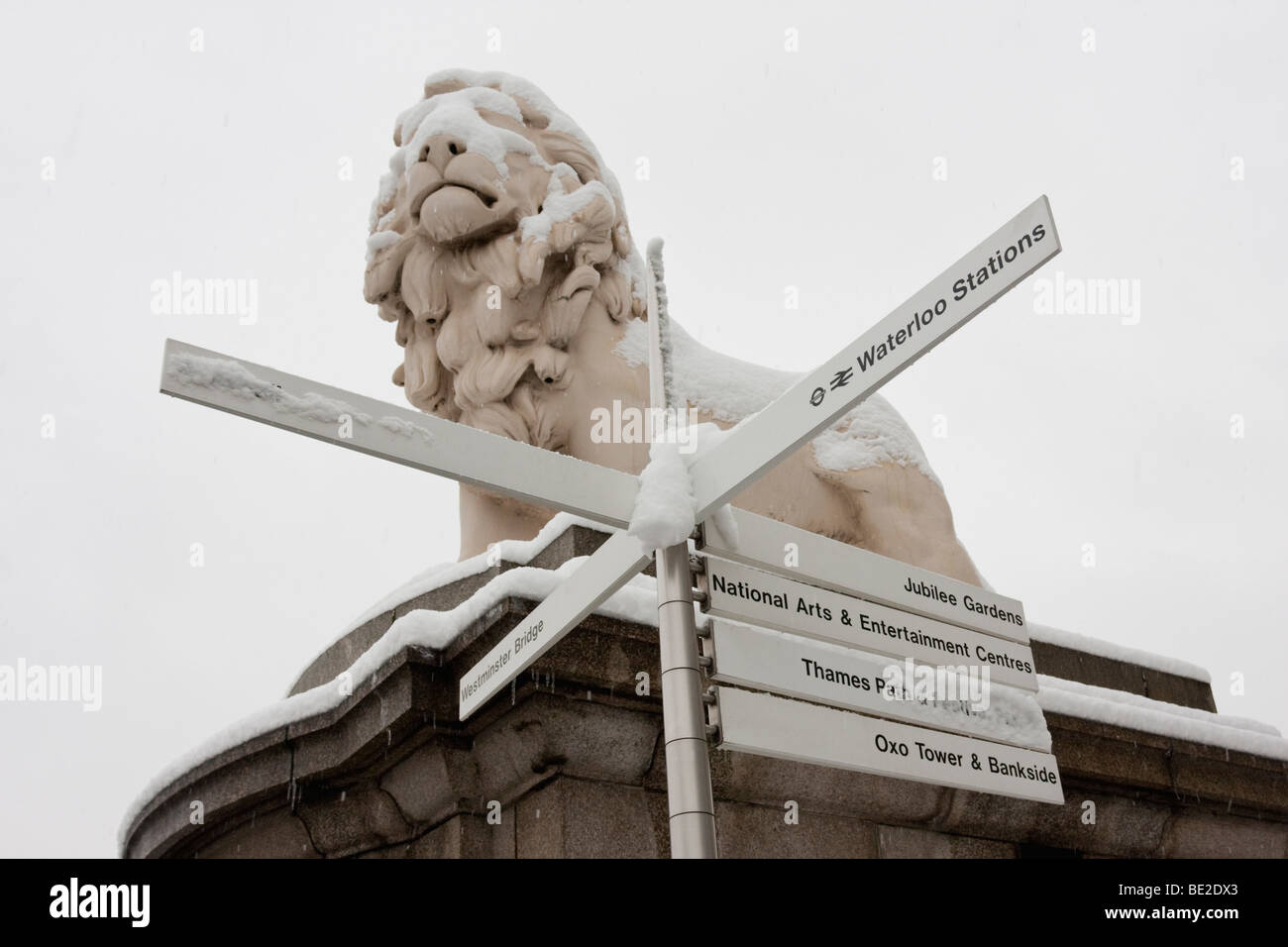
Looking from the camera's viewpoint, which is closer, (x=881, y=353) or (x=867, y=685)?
(x=881, y=353)

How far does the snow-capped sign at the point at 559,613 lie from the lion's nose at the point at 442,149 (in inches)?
111

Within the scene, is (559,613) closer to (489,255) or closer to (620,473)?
(620,473)

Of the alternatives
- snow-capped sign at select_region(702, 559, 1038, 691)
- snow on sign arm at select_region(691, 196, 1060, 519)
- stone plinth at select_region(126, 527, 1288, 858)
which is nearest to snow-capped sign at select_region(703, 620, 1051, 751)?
snow-capped sign at select_region(702, 559, 1038, 691)

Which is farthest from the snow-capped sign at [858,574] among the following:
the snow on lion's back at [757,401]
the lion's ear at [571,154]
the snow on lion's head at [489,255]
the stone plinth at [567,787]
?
the lion's ear at [571,154]

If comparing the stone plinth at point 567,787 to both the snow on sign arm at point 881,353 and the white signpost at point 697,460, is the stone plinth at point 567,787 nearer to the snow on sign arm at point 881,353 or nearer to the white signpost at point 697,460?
the white signpost at point 697,460

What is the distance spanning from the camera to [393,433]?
2938 mm

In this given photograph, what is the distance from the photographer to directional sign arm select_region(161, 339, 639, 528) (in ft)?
8.91

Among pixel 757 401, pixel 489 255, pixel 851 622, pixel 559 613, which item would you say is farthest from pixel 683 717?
pixel 489 255

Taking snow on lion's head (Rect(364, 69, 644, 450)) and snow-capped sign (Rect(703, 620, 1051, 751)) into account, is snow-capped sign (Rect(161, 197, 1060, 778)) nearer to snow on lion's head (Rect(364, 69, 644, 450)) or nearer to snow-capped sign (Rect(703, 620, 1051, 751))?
snow-capped sign (Rect(703, 620, 1051, 751))

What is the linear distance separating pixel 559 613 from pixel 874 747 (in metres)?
0.82

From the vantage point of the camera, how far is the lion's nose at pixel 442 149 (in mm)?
5930

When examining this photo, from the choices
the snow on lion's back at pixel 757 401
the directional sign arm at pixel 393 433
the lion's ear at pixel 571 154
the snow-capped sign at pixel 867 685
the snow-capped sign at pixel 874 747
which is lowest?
the snow-capped sign at pixel 874 747

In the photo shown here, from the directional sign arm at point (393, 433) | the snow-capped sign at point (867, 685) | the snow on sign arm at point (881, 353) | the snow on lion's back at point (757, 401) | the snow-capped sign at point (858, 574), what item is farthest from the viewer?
the snow on lion's back at point (757, 401)
